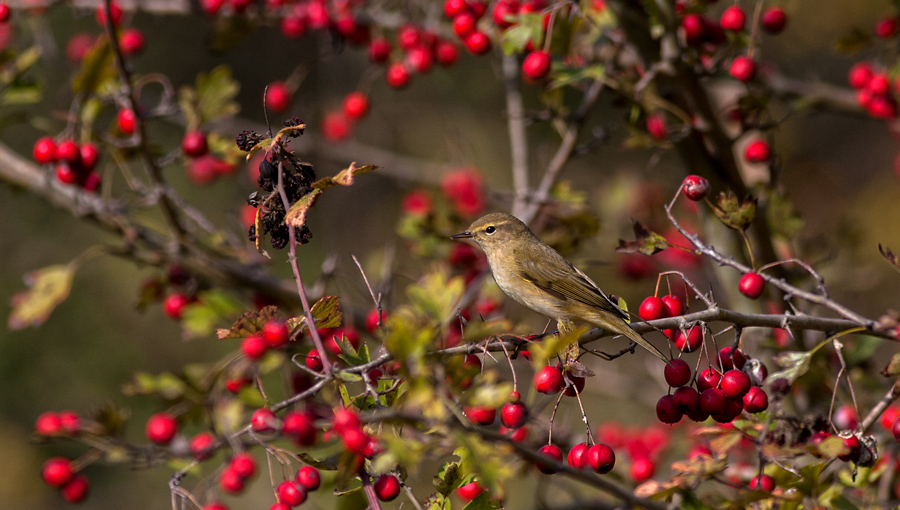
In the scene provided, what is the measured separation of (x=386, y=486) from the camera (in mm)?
2244

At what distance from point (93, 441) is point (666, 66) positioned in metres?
2.93

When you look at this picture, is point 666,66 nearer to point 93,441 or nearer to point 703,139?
point 703,139

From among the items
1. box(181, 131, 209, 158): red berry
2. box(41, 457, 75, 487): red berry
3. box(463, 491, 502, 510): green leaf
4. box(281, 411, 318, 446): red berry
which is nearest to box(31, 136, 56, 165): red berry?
box(181, 131, 209, 158): red berry

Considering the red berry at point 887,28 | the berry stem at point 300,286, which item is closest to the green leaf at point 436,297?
the berry stem at point 300,286

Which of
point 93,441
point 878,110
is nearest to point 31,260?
point 93,441

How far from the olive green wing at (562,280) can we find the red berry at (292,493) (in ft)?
5.62

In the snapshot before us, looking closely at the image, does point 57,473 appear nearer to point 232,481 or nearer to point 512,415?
point 232,481

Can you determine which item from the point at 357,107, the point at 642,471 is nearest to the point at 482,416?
the point at 642,471

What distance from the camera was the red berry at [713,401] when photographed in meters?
2.26

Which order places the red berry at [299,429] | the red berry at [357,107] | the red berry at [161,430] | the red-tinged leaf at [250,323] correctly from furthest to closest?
the red berry at [357,107] → the red berry at [161,430] → the red-tinged leaf at [250,323] → the red berry at [299,429]

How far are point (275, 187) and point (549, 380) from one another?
3.51 feet

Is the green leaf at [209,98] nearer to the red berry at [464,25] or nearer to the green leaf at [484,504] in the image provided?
the red berry at [464,25]

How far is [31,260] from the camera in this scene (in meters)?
9.21

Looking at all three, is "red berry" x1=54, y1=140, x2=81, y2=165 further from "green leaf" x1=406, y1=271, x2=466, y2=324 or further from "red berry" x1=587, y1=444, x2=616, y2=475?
"red berry" x1=587, y1=444, x2=616, y2=475
